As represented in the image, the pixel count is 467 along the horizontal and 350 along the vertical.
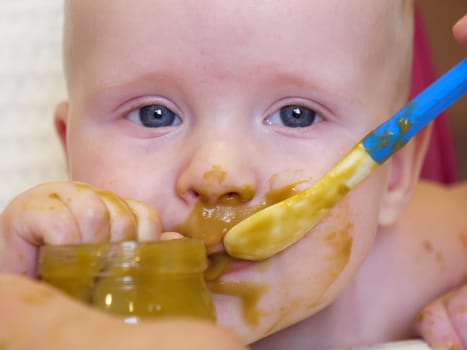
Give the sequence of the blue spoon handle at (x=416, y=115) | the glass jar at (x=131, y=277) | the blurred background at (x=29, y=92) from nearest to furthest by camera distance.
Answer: the glass jar at (x=131, y=277) → the blue spoon handle at (x=416, y=115) → the blurred background at (x=29, y=92)

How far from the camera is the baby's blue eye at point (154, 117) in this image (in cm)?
76

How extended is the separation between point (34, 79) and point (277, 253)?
2.08ft

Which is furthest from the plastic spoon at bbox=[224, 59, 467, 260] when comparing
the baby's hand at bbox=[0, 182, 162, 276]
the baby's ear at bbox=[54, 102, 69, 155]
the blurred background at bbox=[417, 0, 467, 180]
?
the blurred background at bbox=[417, 0, 467, 180]

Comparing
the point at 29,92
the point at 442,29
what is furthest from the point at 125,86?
the point at 442,29

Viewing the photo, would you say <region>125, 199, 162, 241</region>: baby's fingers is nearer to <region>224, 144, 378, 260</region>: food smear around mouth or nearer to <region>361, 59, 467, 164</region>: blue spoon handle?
<region>224, 144, 378, 260</region>: food smear around mouth

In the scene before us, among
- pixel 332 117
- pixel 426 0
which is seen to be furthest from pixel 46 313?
pixel 426 0

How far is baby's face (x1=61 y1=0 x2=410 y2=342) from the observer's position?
2.31ft

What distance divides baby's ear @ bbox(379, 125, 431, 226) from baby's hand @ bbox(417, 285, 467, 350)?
114 mm

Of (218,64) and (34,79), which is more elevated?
(34,79)

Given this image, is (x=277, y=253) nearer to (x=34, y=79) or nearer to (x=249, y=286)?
(x=249, y=286)

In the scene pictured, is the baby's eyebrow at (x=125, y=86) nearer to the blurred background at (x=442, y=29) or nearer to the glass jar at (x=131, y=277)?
the glass jar at (x=131, y=277)

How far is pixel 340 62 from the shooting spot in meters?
0.76

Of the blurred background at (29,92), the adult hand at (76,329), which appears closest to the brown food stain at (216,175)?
the adult hand at (76,329)

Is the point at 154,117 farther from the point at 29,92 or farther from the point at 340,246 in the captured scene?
the point at 29,92
